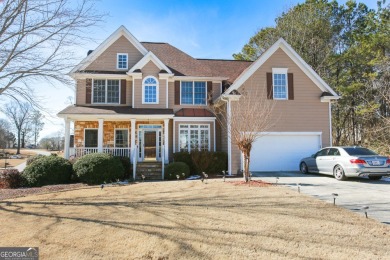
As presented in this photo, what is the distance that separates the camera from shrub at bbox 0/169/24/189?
13.6 meters

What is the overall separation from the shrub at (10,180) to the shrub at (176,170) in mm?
7256

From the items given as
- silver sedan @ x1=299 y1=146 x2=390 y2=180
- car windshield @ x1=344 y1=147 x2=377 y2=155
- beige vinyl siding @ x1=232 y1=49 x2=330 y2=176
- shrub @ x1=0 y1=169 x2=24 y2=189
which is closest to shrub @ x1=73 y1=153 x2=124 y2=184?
shrub @ x1=0 y1=169 x2=24 y2=189

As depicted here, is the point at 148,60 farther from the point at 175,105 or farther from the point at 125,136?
the point at 125,136

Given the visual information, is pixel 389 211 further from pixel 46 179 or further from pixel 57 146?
pixel 57 146

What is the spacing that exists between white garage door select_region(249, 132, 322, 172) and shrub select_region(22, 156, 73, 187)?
1000cm

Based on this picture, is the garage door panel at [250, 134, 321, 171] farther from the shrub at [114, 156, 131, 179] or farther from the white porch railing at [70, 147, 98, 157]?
the white porch railing at [70, 147, 98, 157]

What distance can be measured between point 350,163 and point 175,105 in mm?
10639

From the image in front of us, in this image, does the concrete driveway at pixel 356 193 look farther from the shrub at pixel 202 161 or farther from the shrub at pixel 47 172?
the shrub at pixel 47 172

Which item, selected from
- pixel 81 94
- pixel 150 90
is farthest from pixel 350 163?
pixel 81 94

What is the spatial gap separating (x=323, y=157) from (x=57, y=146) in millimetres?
81605

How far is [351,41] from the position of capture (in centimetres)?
2764

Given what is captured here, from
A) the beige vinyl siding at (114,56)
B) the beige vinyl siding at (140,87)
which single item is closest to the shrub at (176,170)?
the beige vinyl siding at (140,87)

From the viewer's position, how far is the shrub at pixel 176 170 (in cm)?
1504

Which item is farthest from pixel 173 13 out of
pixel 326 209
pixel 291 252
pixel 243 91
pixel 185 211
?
pixel 291 252
